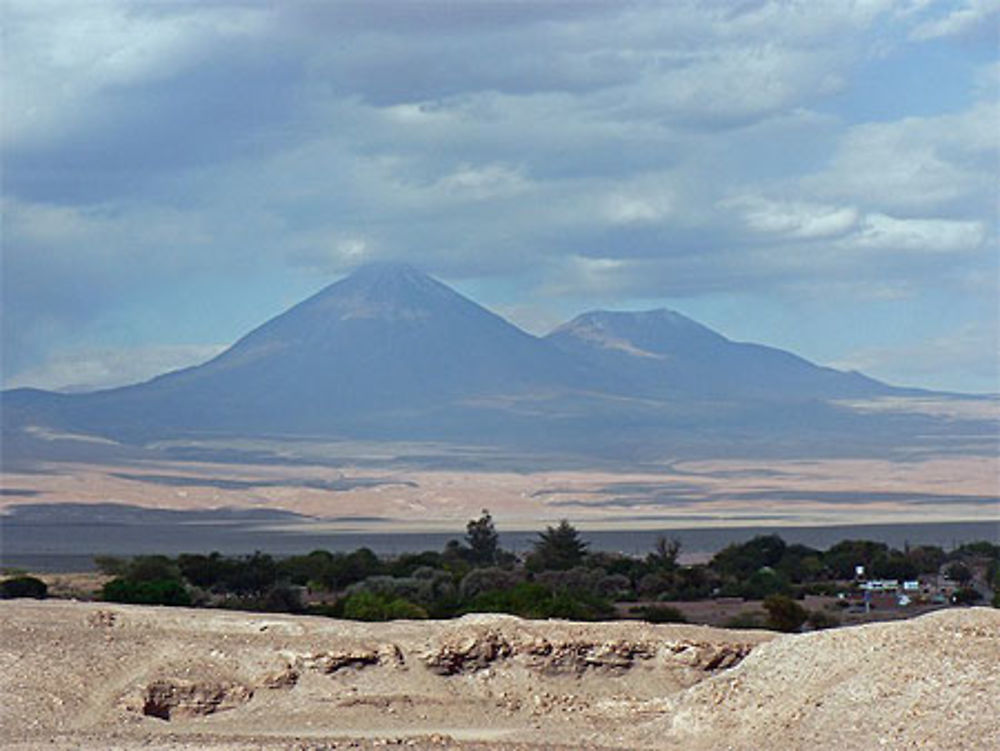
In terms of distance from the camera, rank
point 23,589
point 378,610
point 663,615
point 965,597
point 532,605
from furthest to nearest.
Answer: point 965,597
point 23,589
point 663,615
point 378,610
point 532,605

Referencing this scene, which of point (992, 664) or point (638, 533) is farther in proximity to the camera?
point (638, 533)

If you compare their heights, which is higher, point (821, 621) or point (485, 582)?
point (485, 582)

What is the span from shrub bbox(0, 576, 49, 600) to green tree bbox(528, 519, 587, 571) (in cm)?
2065

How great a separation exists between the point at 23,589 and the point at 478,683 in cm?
3682

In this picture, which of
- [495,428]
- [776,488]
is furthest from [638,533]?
[495,428]

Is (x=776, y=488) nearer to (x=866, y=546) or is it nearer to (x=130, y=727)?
(x=866, y=546)

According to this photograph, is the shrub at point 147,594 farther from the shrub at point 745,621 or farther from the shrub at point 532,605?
the shrub at point 745,621

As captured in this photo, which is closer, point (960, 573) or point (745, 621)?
point (745, 621)

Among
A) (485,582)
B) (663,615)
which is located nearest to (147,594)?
(663,615)

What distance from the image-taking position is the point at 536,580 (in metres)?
66.9

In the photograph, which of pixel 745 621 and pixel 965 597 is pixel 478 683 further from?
pixel 965 597

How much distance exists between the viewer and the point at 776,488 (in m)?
158

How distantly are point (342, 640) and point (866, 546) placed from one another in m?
61.8

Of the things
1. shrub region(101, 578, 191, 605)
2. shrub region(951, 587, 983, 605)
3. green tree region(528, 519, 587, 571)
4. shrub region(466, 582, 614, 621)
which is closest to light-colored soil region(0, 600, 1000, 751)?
shrub region(466, 582, 614, 621)
